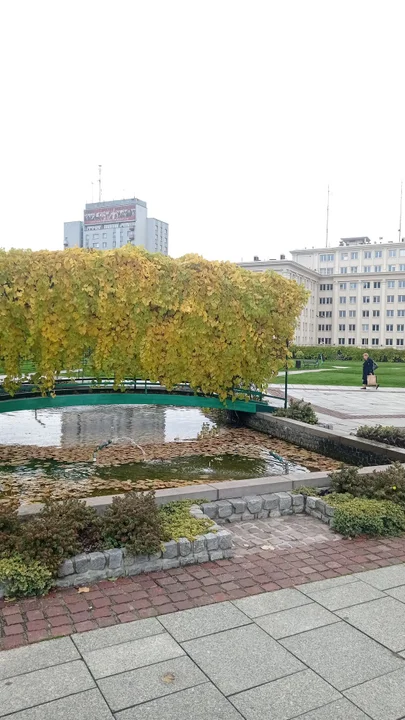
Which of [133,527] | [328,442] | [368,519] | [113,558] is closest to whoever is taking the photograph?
[113,558]

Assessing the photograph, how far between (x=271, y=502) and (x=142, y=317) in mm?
7032

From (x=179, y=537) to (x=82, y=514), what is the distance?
125 centimetres

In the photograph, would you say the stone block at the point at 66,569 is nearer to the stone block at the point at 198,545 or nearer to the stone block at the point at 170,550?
the stone block at the point at 170,550

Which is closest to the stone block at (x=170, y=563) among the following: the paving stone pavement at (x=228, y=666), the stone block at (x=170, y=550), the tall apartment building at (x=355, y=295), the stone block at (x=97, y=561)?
the stone block at (x=170, y=550)

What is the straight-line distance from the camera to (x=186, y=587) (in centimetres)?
572

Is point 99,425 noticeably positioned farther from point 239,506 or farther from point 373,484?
point 373,484

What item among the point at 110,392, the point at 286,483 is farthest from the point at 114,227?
the point at 286,483

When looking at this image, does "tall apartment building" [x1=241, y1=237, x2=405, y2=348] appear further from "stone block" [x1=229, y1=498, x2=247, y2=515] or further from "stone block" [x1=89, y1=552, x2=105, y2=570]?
"stone block" [x1=89, y1=552, x2=105, y2=570]

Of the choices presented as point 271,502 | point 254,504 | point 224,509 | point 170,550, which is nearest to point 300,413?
point 271,502

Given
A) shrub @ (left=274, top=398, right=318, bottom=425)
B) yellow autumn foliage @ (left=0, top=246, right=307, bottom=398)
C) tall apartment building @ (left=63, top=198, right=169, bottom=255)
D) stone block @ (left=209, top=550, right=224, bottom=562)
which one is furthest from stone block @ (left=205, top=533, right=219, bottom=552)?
tall apartment building @ (left=63, top=198, right=169, bottom=255)

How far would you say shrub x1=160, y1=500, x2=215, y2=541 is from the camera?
6.49 metres

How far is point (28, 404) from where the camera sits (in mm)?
15164

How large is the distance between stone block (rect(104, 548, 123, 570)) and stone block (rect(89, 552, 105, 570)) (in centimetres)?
5

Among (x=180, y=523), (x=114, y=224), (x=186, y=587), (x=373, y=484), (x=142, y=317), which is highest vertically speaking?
(x=114, y=224)
